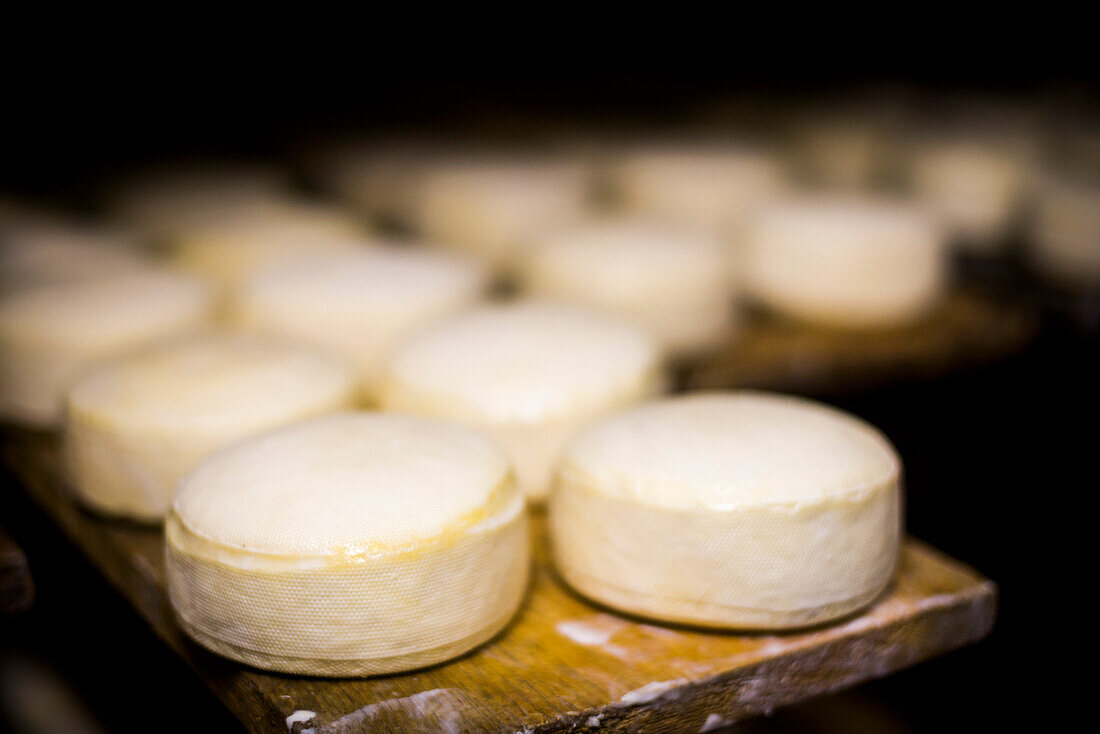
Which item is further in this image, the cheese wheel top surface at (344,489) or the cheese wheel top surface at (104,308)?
the cheese wheel top surface at (104,308)

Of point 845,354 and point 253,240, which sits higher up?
point 253,240

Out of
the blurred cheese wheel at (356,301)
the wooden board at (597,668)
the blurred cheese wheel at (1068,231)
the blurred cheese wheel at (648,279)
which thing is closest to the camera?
the wooden board at (597,668)

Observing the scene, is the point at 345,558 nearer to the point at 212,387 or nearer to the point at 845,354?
the point at 212,387

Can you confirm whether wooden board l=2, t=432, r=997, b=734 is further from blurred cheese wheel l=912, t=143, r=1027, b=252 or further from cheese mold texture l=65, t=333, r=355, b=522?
blurred cheese wheel l=912, t=143, r=1027, b=252

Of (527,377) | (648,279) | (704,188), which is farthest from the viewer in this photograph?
(704,188)

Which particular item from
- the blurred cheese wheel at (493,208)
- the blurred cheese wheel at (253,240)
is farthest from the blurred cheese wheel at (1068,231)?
the blurred cheese wheel at (253,240)

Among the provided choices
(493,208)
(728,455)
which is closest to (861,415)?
(493,208)

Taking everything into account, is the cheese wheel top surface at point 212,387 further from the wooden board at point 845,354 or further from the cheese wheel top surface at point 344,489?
the wooden board at point 845,354
